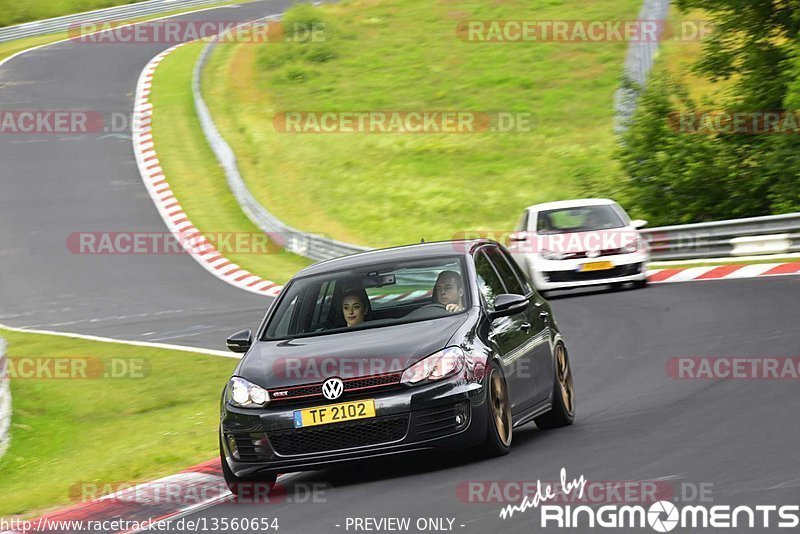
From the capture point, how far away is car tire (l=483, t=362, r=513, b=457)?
8665 mm

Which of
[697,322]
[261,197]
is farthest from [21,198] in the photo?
[697,322]

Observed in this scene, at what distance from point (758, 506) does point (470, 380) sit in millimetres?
2299

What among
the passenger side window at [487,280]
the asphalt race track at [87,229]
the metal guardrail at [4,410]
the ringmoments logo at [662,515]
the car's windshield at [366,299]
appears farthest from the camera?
the asphalt race track at [87,229]

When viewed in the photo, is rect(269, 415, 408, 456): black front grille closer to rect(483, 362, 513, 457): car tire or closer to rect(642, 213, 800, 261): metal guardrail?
rect(483, 362, 513, 457): car tire

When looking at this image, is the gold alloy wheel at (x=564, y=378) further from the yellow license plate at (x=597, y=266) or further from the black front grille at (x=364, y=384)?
the yellow license plate at (x=597, y=266)

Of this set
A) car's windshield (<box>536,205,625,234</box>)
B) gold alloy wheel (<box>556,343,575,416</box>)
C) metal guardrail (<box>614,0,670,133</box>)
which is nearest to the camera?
gold alloy wheel (<box>556,343,575,416</box>)

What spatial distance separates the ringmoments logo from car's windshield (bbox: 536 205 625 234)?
1430 centimetres

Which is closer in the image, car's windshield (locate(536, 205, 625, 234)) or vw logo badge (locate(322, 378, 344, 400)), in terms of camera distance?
vw logo badge (locate(322, 378, 344, 400))

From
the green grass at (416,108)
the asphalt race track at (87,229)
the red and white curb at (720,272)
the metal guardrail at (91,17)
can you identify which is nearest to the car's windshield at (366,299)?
the asphalt race track at (87,229)

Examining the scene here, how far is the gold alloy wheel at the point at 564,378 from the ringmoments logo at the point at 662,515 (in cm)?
311

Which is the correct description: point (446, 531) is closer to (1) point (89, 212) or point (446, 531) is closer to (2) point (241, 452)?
(2) point (241, 452)

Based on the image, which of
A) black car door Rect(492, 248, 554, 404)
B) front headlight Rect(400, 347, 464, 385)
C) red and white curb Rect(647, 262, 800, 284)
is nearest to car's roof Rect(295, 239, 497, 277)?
black car door Rect(492, 248, 554, 404)

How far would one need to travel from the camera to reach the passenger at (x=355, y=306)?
948 cm

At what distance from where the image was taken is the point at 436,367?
854cm
